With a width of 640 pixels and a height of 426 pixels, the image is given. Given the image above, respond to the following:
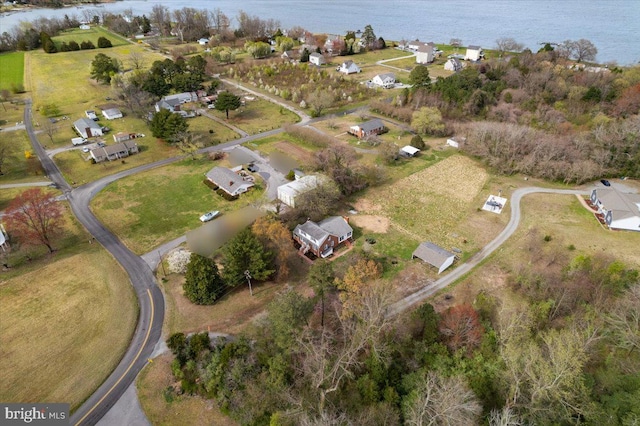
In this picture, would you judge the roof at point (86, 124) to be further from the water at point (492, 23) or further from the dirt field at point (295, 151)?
the water at point (492, 23)

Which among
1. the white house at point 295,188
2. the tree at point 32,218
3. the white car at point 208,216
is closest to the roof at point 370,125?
the white house at point 295,188

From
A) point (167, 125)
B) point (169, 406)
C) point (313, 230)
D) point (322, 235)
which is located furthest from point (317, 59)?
point (169, 406)

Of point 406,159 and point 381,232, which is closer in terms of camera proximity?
point 381,232

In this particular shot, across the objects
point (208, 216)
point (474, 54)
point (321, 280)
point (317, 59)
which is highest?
point (474, 54)

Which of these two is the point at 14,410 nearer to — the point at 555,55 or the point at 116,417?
the point at 116,417

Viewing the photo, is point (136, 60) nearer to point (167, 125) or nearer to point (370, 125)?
point (167, 125)

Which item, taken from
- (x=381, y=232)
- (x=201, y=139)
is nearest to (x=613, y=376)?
(x=381, y=232)

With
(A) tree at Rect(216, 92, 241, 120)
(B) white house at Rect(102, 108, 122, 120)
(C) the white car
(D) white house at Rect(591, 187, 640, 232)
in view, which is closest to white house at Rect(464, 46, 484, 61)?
(D) white house at Rect(591, 187, 640, 232)
